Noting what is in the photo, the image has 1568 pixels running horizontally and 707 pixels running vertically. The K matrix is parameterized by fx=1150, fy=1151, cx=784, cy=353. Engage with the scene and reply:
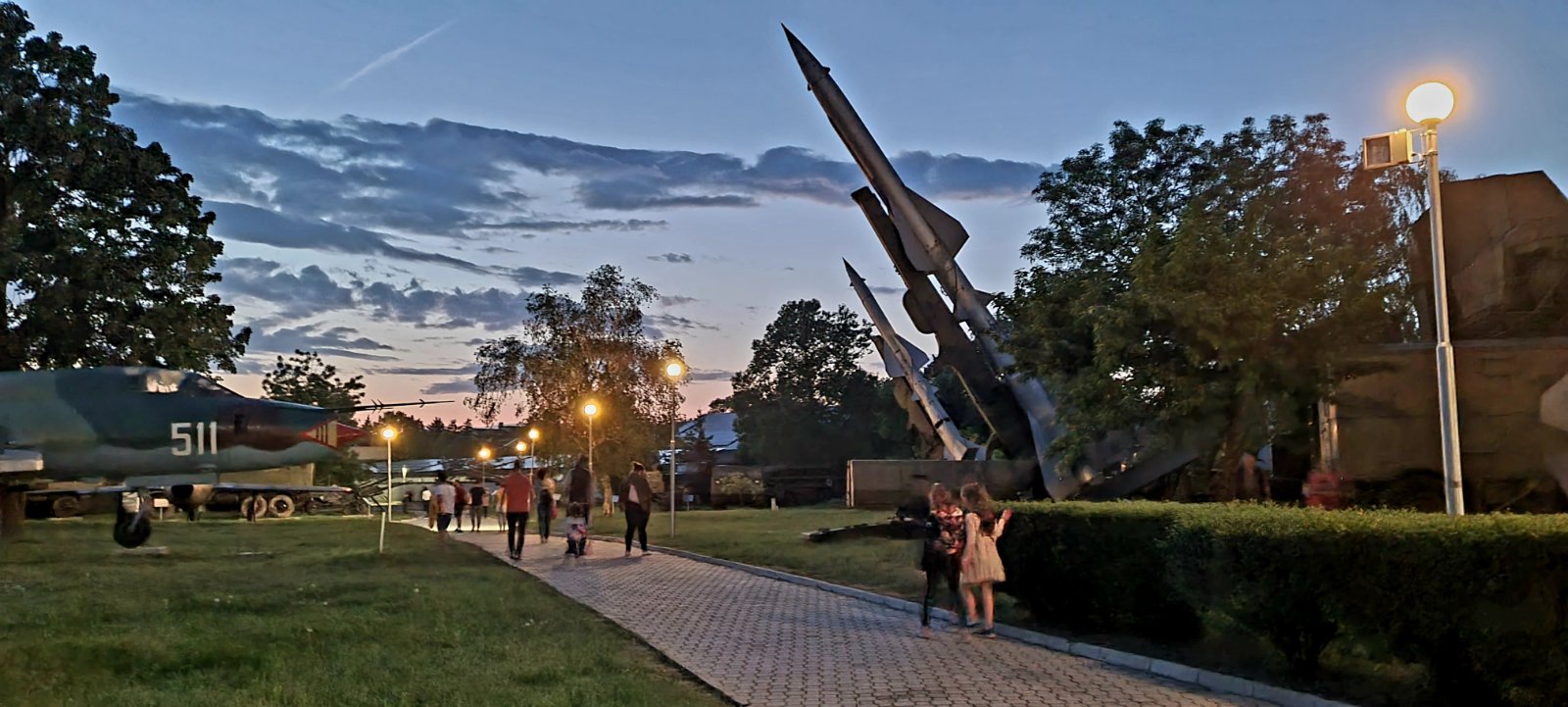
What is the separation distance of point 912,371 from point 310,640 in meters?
21.2

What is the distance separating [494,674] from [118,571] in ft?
34.6

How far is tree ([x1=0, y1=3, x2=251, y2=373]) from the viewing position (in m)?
22.9

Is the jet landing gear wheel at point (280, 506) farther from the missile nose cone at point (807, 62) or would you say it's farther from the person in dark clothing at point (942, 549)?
the person in dark clothing at point (942, 549)

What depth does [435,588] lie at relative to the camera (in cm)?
1365

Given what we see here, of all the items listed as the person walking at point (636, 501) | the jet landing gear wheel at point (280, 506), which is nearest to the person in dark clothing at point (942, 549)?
the person walking at point (636, 501)

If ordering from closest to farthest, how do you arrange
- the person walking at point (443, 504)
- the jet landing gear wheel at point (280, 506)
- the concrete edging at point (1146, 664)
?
the concrete edging at point (1146, 664) < the person walking at point (443, 504) < the jet landing gear wheel at point (280, 506)

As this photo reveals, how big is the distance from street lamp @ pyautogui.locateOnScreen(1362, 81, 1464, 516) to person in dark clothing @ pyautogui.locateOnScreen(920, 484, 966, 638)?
413 centimetres

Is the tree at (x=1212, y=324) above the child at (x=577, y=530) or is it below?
above

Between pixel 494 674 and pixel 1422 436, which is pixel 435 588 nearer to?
pixel 494 674

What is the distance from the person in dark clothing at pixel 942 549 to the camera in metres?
10.9

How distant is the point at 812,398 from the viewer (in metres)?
65.8

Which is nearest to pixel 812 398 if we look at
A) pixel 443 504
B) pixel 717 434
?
pixel 717 434

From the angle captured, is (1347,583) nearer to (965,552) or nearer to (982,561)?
(982,561)

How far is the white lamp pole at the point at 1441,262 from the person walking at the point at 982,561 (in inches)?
148
